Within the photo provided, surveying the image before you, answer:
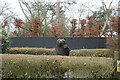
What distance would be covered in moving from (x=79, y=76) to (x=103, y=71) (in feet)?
1.01

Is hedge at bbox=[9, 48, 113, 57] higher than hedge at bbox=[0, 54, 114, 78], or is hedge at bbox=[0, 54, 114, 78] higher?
hedge at bbox=[0, 54, 114, 78]

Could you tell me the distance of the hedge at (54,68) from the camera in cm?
308

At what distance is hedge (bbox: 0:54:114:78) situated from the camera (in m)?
3.08

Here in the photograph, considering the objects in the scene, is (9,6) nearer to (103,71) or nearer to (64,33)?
(64,33)

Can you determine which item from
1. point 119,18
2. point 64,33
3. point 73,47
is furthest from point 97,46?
point 119,18

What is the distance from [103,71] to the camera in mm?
3096

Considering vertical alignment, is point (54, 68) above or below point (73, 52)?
above

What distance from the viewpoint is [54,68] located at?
3.11m

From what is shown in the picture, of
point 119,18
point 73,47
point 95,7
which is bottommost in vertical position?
point 73,47

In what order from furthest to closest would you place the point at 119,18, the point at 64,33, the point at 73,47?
the point at 64,33 → the point at 73,47 → the point at 119,18

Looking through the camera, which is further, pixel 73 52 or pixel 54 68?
pixel 73 52

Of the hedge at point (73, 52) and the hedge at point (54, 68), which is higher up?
the hedge at point (54, 68)

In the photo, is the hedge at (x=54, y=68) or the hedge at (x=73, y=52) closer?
the hedge at (x=54, y=68)

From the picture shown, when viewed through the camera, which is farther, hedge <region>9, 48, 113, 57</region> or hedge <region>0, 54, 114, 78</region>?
hedge <region>9, 48, 113, 57</region>
